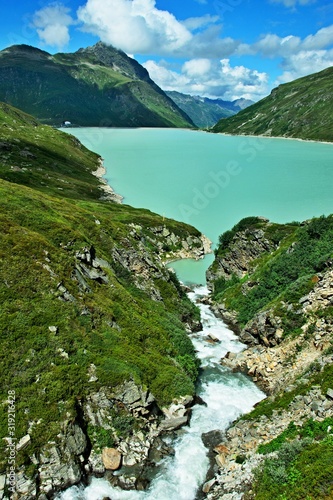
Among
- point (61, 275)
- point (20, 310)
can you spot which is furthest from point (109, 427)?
point (61, 275)

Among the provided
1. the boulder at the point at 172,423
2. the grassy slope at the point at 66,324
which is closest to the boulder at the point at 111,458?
the grassy slope at the point at 66,324

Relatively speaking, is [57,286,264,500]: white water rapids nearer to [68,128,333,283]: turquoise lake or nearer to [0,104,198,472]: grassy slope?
[0,104,198,472]: grassy slope

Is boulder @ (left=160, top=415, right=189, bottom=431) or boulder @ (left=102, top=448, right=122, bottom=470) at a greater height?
boulder @ (left=160, top=415, right=189, bottom=431)

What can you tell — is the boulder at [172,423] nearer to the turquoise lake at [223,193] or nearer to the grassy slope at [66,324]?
the grassy slope at [66,324]

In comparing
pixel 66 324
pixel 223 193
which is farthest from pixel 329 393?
pixel 223 193

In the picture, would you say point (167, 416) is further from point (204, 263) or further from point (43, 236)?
point (204, 263)

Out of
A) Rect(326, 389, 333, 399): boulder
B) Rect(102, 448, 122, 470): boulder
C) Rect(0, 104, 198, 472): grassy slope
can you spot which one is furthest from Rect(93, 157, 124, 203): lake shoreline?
Rect(326, 389, 333, 399): boulder

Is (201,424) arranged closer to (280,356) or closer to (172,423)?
(172,423)
